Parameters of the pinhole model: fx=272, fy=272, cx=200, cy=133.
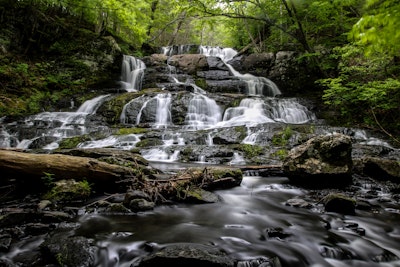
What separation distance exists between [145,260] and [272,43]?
22.4m

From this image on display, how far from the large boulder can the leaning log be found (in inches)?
146

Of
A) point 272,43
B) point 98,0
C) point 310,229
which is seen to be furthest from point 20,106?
point 272,43

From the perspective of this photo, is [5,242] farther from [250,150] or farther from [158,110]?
[158,110]

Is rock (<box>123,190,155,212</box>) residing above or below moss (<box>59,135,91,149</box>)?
below

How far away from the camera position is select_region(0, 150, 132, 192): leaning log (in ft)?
14.9

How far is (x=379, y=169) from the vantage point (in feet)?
21.0

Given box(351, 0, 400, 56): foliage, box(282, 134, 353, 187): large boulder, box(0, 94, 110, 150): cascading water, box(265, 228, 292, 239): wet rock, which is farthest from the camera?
box(0, 94, 110, 150): cascading water

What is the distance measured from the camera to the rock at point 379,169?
6.22 meters

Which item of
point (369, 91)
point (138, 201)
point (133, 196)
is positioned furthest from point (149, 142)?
point (369, 91)

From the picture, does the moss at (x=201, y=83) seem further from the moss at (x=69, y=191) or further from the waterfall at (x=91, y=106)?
the moss at (x=69, y=191)

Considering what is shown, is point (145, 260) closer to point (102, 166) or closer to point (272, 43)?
point (102, 166)

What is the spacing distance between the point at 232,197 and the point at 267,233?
1668 millimetres

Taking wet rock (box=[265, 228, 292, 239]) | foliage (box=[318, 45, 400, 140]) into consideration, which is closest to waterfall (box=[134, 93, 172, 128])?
foliage (box=[318, 45, 400, 140])

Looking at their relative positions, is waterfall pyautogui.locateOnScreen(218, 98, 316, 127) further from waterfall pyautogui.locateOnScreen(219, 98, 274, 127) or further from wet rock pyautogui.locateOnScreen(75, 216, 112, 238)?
wet rock pyautogui.locateOnScreen(75, 216, 112, 238)
